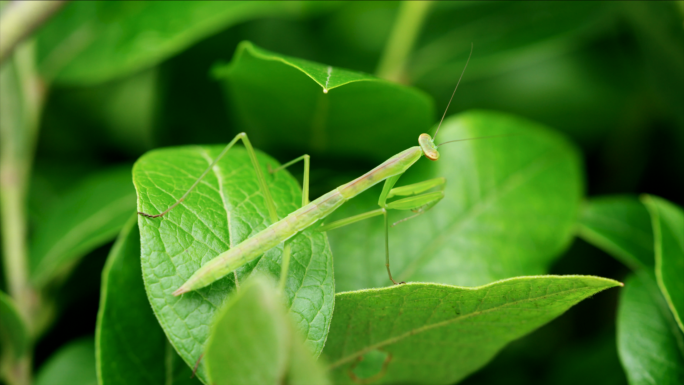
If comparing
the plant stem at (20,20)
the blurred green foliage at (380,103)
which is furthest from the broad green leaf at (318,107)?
the plant stem at (20,20)

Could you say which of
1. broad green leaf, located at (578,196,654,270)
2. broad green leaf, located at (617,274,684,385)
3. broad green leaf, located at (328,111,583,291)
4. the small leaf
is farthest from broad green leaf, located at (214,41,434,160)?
broad green leaf, located at (617,274,684,385)

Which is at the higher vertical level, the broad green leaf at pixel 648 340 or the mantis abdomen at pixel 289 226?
the mantis abdomen at pixel 289 226

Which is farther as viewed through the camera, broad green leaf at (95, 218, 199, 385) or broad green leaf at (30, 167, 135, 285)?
broad green leaf at (30, 167, 135, 285)

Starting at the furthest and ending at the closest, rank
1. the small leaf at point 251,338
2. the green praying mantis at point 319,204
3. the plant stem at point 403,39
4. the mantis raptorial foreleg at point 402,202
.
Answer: the plant stem at point 403,39 → the mantis raptorial foreleg at point 402,202 → the green praying mantis at point 319,204 → the small leaf at point 251,338

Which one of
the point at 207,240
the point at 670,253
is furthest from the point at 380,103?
the point at 670,253

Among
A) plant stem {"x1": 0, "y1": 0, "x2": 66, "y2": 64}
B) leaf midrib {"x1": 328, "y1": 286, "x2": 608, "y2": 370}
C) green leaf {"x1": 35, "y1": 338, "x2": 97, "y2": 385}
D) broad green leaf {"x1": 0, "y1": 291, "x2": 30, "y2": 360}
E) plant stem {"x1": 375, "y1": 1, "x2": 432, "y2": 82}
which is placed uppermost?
plant stem {"x1": 0, "y1": 0, "x2": 66, "y2": 64}

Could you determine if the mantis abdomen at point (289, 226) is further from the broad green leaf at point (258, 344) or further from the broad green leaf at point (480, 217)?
the broad green leaf at point (258, 344)

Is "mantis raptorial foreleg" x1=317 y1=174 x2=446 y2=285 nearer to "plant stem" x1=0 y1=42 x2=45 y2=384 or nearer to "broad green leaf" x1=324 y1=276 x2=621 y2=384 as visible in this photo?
"broad green leaf" x1=324 y1=276 x2=621 y2=384

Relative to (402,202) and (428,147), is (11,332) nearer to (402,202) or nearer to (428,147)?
(402,202)
